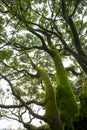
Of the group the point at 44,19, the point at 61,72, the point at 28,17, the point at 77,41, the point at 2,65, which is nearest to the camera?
the point at 77,41

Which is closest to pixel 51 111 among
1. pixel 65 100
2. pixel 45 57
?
pixel 65 100

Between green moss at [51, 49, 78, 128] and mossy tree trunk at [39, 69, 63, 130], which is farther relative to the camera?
mossy tree trunk at [39, 69, 63, 130]

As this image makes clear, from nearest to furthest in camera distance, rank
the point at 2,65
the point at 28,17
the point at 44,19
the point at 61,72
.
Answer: the point at 28,17, the point at 44,19, the point at 61,72, the point at 2,65

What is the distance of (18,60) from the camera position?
48.2ft

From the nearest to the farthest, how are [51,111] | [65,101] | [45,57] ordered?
[65,101]
[51,111]
[45,57]

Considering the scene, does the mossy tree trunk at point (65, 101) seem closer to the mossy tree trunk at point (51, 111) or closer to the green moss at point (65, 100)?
the green moss at point (65, 100)

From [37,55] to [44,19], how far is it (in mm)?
6415

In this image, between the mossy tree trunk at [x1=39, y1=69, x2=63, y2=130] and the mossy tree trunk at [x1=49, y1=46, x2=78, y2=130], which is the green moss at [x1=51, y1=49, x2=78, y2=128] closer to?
the mossy tree trunk at [x1=49, y1=46, x2=78, y2=130]

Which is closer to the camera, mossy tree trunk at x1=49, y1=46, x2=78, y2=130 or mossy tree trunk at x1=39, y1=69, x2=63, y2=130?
mossy tree trunk at x1=49, y1=46, x2=78, y2=130

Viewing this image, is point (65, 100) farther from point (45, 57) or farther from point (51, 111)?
point (45, 57)

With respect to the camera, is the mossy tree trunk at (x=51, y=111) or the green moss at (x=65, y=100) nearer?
the green moss at (x=65, y=100)

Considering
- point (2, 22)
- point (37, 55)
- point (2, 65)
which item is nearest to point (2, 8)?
point (2, 22)

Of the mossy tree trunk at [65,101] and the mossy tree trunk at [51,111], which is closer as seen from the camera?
the mossy tree trunk at [65,101]

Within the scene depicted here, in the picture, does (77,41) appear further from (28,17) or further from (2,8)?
(2,8)
